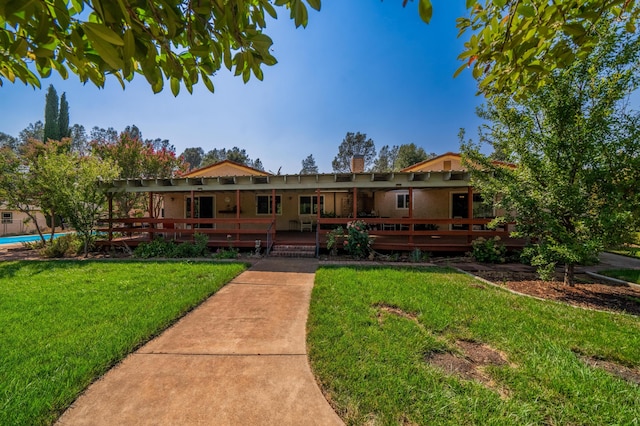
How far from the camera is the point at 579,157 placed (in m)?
4.57

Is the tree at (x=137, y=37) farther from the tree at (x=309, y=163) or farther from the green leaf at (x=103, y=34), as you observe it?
the tree at (x=309, y=163)

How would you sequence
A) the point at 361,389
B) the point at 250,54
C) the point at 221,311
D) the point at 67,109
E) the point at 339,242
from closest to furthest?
the point at 250,54 < the point at 361,389 < the point at 221,311 < the point at 339,242 < the point at 67,109

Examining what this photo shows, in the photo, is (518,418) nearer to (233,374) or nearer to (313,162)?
(233,374)

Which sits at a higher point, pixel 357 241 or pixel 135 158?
pixel 135 158

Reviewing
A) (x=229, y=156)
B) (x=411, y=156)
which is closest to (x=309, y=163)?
(x=229, y=156)

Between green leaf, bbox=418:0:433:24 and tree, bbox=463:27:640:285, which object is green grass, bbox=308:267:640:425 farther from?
green leaf, bbox=418:0:433:24

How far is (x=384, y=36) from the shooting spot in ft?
25.2

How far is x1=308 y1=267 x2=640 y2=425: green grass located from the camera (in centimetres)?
196

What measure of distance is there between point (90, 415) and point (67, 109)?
44036 millimetres

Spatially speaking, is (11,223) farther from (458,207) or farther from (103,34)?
(458,207)

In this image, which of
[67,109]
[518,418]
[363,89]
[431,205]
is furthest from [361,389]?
[67,109]

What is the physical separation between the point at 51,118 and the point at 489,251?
44823 millimetres

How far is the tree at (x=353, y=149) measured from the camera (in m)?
47.3

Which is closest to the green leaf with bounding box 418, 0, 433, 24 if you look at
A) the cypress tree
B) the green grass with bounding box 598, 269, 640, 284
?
the green grass with bounding box 598, 269, 640, 284
